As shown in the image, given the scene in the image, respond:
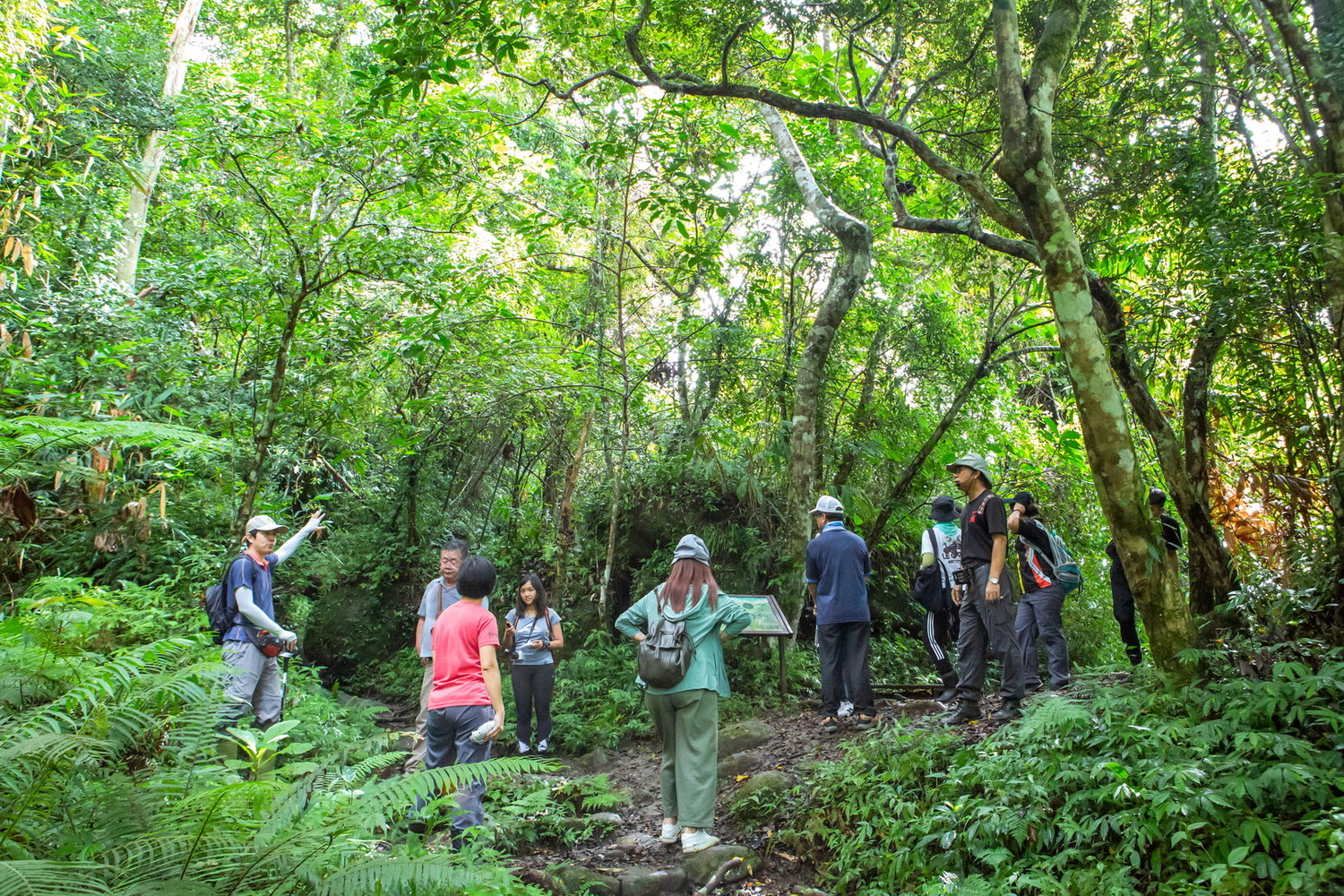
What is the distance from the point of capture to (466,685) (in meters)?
4.87

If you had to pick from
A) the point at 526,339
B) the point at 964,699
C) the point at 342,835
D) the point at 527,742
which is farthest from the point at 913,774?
the point at 526,339

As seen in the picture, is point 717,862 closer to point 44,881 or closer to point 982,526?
point 982,526

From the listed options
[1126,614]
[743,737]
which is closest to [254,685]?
[743,737]

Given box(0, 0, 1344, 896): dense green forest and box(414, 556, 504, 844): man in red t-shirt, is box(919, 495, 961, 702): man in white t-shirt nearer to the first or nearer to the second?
box(0, 0, 1344, 896): dense green forest

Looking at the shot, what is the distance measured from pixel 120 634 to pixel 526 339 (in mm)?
6408

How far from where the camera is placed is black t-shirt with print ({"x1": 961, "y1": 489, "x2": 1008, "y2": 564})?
5863 mm

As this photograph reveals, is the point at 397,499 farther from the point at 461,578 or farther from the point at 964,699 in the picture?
the point at 964,699

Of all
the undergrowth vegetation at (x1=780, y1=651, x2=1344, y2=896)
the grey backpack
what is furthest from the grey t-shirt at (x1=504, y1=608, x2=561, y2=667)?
the undergrowth vegetation at (x1=780, y1=651, x2=1344, y2=896)

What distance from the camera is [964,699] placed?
6027 mm

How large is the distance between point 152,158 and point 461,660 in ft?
43.9

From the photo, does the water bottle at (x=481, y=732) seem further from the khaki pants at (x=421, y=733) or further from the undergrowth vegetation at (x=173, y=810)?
the khaki pants at (x=421, y=733)

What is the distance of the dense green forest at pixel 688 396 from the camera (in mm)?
3707

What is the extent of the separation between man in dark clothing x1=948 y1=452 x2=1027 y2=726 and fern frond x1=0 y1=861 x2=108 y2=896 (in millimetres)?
5315

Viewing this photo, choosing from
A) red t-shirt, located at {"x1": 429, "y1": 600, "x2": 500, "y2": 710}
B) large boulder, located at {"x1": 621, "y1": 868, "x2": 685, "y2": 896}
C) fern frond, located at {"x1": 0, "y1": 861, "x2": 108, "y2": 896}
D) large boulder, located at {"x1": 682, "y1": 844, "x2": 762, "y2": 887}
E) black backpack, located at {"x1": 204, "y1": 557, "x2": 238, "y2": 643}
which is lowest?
large boulder, located at {"x1": 621, "y1": 868, "x2": 685, "y2": 896}
